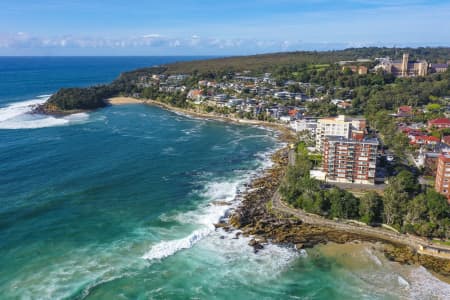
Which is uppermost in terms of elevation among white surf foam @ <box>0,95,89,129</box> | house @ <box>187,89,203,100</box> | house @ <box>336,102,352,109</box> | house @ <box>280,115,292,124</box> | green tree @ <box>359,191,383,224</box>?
house @ <box>187,89,203,100</box>

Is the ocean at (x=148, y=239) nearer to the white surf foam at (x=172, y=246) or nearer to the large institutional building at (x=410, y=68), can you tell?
the white surf foam at (x=172, y=246)

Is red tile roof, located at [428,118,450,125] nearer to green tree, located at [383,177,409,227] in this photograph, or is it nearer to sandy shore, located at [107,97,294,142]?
sandy shore, located at [107,97,294,142]

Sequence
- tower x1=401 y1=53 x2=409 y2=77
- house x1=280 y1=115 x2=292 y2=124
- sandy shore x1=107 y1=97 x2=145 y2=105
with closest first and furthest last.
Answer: house x1=280 y1=115 x2=292 y2=124
sandy shore x1=107 y1=97 x2=145 y2=105
tower x1=401 y1=53 x2=409 y2=77

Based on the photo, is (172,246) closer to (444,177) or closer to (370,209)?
(370,209)

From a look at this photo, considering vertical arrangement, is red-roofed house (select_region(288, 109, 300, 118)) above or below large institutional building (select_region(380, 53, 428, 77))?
below

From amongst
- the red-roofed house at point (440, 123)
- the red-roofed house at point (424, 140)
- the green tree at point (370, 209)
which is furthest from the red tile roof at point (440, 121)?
the green tree at point (370, 209)

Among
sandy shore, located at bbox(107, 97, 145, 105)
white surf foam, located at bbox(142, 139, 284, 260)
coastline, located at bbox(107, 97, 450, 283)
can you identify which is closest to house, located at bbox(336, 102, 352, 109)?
white surf foam, located at bbox(142, 139, 284, 260)

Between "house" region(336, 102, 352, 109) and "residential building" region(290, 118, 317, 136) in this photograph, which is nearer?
"residential building" region(290, 118, 317, 136)
